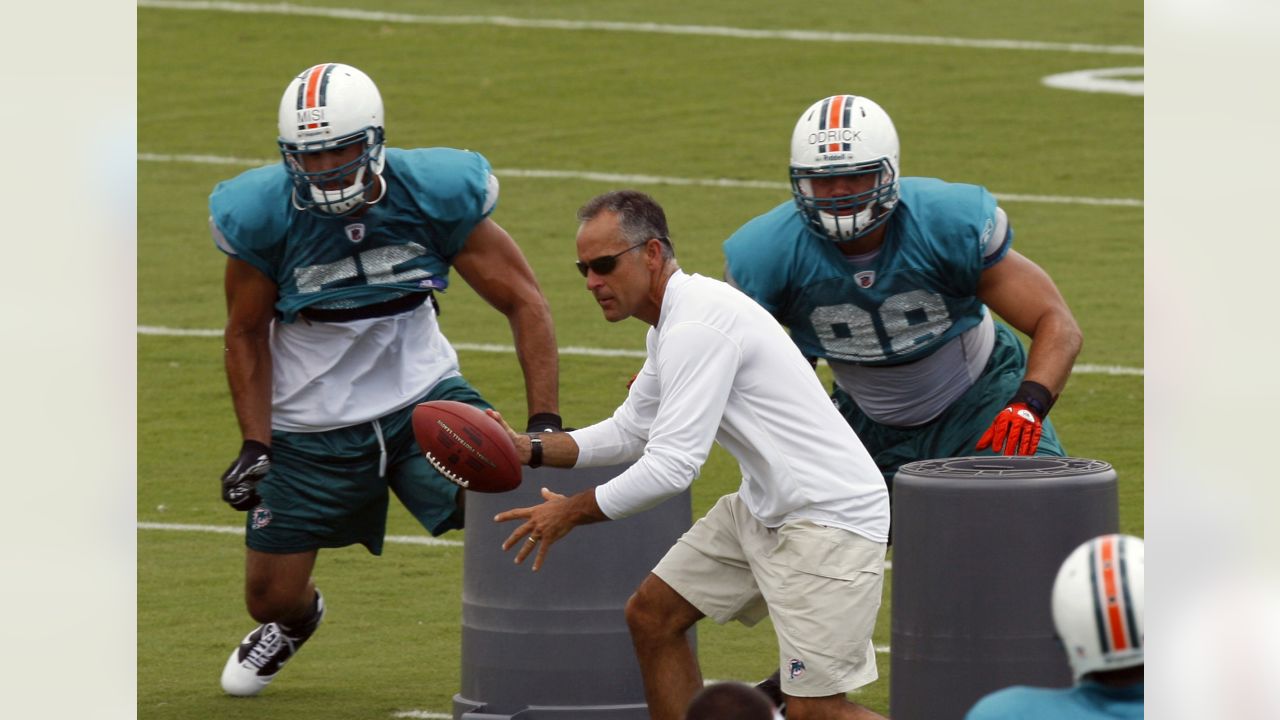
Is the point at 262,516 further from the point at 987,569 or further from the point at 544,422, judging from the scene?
the point at 987,569

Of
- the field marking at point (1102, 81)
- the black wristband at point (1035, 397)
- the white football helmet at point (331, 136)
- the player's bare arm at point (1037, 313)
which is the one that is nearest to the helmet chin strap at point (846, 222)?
the player's bare arm at point (1037, 313)

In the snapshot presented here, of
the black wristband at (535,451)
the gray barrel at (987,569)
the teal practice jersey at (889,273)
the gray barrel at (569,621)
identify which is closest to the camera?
the gray barrel at (987,569)

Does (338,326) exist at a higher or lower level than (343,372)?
higher

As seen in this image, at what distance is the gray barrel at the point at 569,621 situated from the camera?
578cm

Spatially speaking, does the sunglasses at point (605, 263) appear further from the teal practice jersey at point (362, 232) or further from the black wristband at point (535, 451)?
the teal practice jersey at point (362, 232)

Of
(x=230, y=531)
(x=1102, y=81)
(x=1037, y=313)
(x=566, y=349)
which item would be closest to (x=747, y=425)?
(x=1037, y=313)

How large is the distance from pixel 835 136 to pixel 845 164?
0.09 metres

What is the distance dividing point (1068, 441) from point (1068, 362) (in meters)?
3.67

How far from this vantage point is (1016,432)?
18.2 ft

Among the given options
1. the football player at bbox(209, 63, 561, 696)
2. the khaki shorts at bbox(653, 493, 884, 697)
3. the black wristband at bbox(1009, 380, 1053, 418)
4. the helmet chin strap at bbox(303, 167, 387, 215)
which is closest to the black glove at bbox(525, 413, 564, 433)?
the football player at bbox(209, 63, 561, 696)

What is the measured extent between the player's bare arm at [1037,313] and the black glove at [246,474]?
2024mm

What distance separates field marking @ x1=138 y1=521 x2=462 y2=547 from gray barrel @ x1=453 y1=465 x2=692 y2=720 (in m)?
2.58
